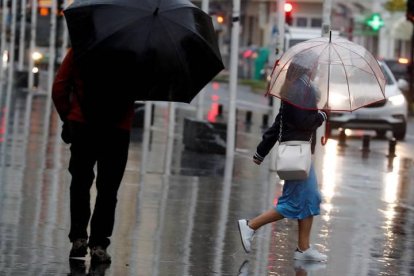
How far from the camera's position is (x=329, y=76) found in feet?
36.0

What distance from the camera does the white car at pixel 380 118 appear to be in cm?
2864

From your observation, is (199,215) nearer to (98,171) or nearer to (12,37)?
(98,171)

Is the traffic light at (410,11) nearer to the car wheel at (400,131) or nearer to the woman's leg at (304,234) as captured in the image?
the car wheel at (400,131)

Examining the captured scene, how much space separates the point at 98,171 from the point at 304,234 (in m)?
1.91

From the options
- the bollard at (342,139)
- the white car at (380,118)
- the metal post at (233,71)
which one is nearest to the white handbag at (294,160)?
the metal post at (233,71)

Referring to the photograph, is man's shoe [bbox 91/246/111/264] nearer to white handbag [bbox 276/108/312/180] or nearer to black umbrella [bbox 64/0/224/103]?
black umbrella [bbox 64/0/224/103]

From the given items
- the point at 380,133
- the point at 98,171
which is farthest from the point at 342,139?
the point at 98,171

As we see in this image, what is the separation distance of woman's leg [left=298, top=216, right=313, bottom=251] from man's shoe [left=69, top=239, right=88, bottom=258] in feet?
6.06

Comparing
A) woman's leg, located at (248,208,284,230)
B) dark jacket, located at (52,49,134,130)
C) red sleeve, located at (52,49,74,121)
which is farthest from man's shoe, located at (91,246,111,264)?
woman's leg, located at (248,208,284,230)

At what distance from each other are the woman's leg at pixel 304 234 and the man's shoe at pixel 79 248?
1.85m

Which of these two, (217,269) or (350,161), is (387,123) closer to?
(350,161)

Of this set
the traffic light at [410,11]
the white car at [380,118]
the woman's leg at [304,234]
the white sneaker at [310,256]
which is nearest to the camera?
the white sneaker at [310,256]

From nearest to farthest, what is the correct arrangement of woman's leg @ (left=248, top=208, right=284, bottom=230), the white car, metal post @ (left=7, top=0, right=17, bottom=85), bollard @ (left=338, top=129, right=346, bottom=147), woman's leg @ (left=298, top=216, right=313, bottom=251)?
woman's leg @ (left=298, top=216, right=313, bottom=251) < woman's leg @ (left=248, top=208, right=284, bottom=230) < bollard @ (left=338, top=129, right=346, bottom=147) < the white car < metal post @ (left=7, top=0, right=17, bottom=85)

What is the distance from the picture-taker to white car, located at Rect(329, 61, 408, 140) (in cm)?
2864
